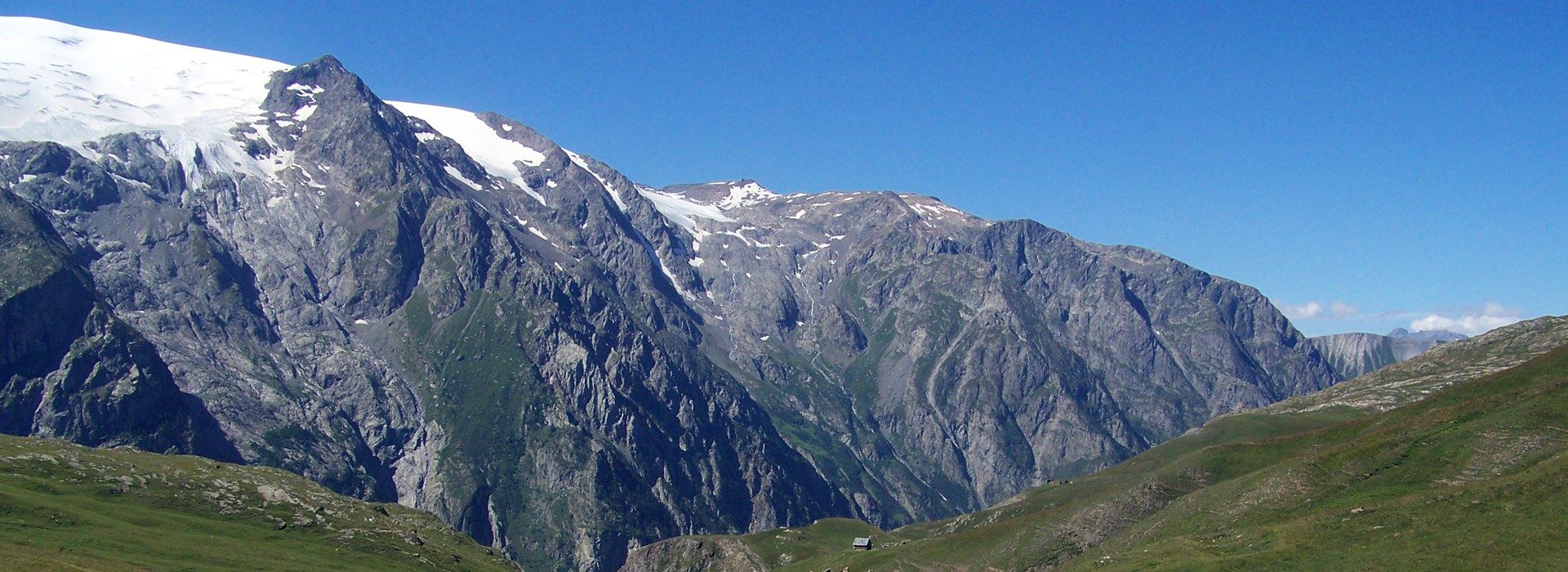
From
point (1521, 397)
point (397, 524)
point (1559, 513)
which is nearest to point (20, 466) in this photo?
point (397, 524)

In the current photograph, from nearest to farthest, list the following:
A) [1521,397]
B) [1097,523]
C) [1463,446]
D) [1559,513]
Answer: [1559,513] < [1463,446] < [1521,397] < [1097,523]

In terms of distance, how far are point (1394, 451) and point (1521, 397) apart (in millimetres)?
18778

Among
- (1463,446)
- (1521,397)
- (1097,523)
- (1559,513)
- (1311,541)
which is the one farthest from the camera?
(1097,523)

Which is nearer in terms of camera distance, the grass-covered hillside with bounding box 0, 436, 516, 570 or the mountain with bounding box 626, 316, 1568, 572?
the mountain with bounding box 626, 316, 1568, 572

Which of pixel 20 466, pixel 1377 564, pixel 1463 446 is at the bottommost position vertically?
pixel 1377 564

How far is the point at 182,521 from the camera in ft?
484

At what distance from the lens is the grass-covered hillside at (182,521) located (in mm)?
120312

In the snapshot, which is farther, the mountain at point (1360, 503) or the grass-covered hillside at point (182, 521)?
Answer: the grass-covered hillside at point (182, 521)

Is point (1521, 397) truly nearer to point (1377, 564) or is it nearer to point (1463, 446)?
point (1463, 446)

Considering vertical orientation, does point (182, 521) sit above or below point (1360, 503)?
above

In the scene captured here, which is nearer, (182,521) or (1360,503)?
(1360,503)

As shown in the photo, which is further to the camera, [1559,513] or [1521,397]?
[1521,397]

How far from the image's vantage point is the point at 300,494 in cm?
17912

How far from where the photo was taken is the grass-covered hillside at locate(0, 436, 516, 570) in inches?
4737
